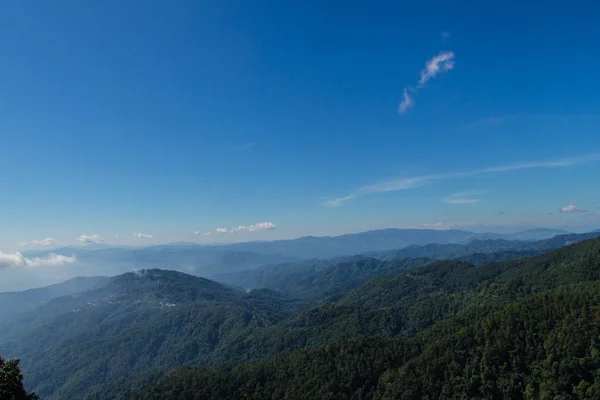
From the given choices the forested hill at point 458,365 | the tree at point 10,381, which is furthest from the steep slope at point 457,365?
the tree at point 10,381

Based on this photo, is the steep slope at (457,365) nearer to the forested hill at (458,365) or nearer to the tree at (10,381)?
the forested hill at (458,365)

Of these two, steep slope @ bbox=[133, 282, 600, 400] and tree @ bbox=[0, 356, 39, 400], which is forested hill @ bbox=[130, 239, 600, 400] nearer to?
steep slope @ bbox=[133, 282, 600, 400]

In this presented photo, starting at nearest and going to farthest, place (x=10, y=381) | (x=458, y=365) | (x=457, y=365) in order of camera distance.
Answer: (x=10, y=381) → (x=457, y=365) → (x=458, y=365)

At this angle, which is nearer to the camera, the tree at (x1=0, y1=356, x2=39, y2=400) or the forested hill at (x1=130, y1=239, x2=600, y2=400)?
the tree at (x1=0, y1=356, x2=39, y2=400)

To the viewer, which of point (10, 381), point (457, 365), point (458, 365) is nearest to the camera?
point (10, 381)

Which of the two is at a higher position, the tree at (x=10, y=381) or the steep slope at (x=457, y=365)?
the tree at (x=10, y=381)

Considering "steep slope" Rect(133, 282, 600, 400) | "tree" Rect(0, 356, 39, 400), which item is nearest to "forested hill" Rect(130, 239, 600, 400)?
"steep slope" Rect(133, 282, 600, 400)

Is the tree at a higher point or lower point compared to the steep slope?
higher

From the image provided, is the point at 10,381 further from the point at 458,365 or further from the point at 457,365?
the point at 458,365

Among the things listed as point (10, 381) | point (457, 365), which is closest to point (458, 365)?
point (457, 365)

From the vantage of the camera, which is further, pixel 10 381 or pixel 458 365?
pixel 458 365

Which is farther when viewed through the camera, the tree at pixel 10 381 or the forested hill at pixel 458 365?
the forested hill at pixel 458 365

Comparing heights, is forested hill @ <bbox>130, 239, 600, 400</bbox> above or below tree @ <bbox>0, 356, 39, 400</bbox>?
below
